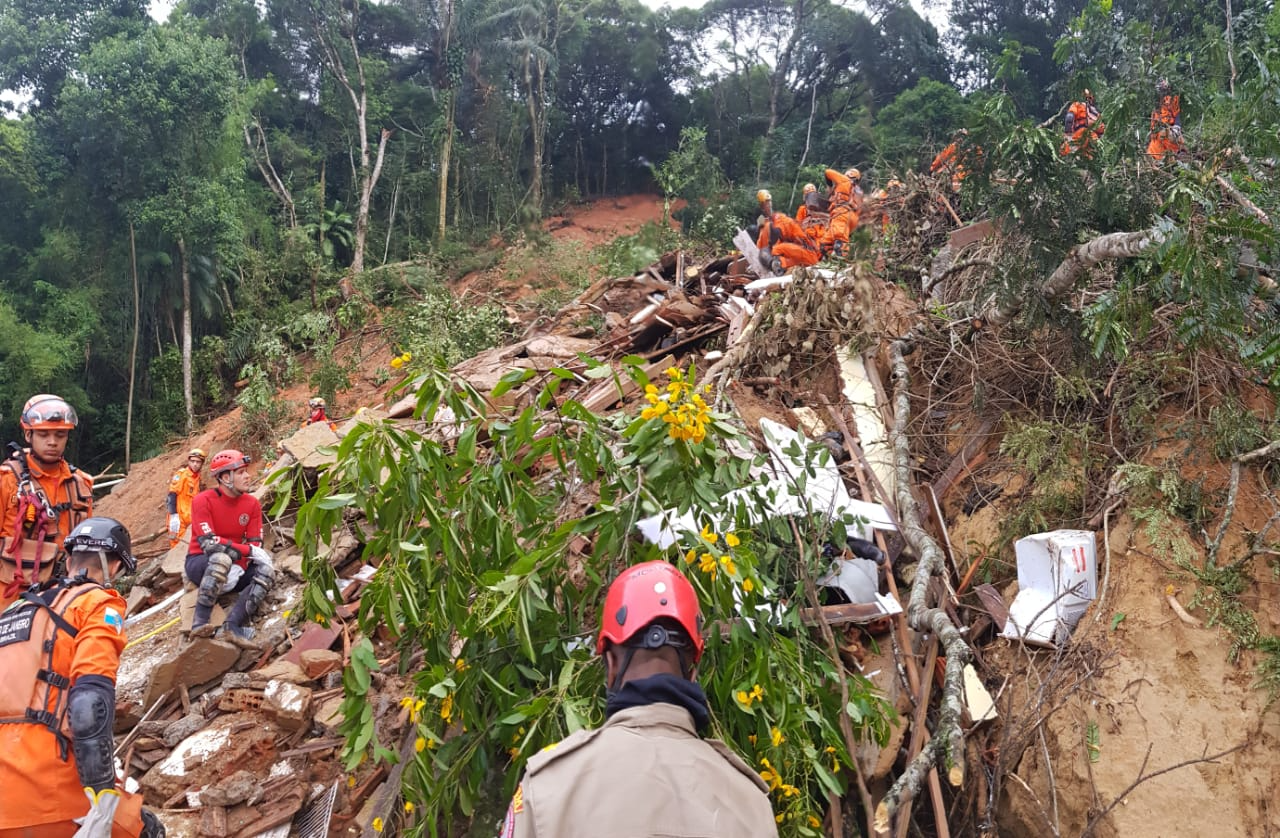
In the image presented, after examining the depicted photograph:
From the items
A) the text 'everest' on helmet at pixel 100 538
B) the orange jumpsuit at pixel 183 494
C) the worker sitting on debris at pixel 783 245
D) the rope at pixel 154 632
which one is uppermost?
the worker sitting on debris at pixel 783 245

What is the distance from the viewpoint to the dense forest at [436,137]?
4.46 metres

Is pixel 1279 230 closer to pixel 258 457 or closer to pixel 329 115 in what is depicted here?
pixel 258 457

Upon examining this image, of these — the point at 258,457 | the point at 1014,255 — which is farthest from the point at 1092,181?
the point at 258,457

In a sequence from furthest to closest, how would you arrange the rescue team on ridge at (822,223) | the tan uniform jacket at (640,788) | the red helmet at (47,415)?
the rescue team on ridge at (822,223), the red helmet at (47,415), the tan uniform jacket at (640,788)

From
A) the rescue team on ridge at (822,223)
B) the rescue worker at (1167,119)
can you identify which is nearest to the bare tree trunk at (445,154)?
the rescue team on ridge at (822,223)

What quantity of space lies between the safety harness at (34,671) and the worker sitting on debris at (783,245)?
6.98 m

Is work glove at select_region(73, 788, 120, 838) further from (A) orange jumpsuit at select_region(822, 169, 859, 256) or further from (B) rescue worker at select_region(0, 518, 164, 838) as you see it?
(A) orange jumpsuit at select_region(822, 169, 859, 256)

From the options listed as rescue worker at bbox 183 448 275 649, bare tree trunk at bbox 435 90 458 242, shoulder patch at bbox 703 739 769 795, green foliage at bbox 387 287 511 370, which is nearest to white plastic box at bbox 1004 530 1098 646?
shoulder patch at bbox 703 739 769 795

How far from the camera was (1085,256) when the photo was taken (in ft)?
13.4

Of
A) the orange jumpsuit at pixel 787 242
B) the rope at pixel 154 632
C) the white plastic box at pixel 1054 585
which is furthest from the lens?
the orange jumpsuit at pixel 787 242

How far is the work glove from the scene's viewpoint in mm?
2561

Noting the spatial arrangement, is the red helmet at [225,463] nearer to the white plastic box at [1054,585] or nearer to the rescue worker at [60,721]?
the rescue worker at [60,721]

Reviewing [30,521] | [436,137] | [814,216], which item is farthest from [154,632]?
[436,137]

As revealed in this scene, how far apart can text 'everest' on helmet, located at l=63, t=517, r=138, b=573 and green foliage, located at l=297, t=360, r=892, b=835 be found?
93 cm
